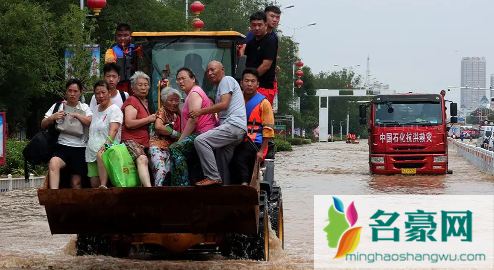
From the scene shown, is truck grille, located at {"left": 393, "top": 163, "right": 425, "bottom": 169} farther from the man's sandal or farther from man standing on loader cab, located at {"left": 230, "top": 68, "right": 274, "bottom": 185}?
the man's sandal

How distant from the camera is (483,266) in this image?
11.1m

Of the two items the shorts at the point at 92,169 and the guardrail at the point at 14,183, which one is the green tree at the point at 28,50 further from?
the shorts at the point at 92,169

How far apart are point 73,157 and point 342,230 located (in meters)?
3.38

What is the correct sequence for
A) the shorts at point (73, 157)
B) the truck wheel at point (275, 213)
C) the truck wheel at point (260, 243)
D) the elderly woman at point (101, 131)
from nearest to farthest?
1. the elderly woman at point (101, 131)
2. the shorts at point (73, 157)
3. the truck wheel at point (260, 243)
4. the truck wheel at point (275, 213)

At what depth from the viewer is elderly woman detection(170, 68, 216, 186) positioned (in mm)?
9477

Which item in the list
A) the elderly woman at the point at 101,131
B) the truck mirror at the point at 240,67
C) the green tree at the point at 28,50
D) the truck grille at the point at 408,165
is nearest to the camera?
the elderly woman at the point at 101,131

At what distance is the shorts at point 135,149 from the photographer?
9539mm

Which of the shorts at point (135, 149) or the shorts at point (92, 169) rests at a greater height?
the shorts at point (135, 149)

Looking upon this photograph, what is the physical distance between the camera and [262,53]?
12.0 m

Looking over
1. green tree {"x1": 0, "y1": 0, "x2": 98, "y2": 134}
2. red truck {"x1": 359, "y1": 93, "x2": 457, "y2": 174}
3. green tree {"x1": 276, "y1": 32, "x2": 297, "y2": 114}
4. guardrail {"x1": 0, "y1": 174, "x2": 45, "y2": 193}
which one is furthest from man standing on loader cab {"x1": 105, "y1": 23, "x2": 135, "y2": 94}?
green tree {"x1": 276, "y1": 32, "x2": 297, "y2": 114}

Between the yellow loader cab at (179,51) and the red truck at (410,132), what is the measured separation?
16.5 m

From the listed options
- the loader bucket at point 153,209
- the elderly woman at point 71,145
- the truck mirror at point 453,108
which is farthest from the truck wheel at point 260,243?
the truck mirror at point 453,108

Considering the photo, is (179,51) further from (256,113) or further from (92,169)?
(92,169)

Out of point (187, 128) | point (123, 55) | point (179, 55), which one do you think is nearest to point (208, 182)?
point (187, 128)
